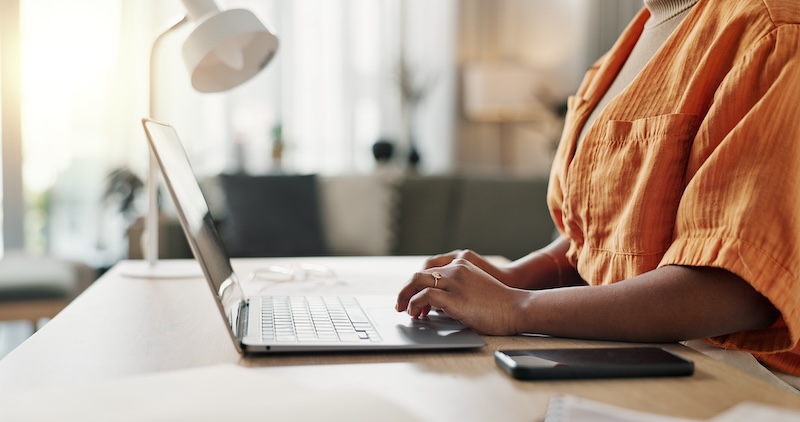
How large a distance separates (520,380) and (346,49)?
4057 millimetres

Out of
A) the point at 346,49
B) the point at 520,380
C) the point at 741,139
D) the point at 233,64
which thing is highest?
the point at 346,49

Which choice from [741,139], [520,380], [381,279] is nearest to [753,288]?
[741,139]

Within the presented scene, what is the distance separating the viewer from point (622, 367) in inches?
25.7

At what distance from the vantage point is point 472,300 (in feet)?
2.64

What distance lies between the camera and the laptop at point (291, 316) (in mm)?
731

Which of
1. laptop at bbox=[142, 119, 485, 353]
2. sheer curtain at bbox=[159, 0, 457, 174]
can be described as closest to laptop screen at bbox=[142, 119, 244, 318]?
laptop at bbox=[142, 119, 485, 353]

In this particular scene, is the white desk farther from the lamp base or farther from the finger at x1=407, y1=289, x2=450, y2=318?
the lamp base

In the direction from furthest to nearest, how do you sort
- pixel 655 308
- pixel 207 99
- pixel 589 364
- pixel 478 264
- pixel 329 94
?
pixel 329 94 < pixel 207 99 < pixel 478 264 < pixel 655 308 < pixel 589 364

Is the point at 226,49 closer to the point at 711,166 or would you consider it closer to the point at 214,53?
the point at 214,53

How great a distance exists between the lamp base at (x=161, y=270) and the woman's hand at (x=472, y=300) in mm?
638

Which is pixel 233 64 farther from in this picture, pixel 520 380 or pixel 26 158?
pixel 26 158

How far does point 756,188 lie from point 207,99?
390 centimetres

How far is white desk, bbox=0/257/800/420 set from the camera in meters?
0.59

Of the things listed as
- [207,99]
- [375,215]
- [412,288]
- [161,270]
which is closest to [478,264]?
[412,288]
